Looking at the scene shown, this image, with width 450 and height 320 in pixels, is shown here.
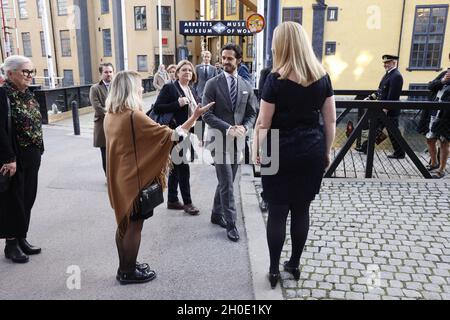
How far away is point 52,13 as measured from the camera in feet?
108

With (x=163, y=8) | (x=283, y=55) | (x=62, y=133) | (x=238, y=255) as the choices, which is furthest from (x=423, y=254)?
(x=163, y=8)

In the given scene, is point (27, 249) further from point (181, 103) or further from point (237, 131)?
point (237, 131)

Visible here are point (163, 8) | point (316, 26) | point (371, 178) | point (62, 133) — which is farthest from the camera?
point (163, 8)

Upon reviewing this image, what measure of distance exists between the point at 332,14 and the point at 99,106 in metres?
20.7

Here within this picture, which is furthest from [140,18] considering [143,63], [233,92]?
[233,92]

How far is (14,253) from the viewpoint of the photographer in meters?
3.55

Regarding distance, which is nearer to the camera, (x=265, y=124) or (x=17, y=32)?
(x=265, y=124)

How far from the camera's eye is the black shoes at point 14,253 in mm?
3520

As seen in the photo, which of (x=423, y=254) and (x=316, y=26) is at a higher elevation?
(x=316, y=26)

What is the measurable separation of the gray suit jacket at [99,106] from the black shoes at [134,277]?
2706 mm

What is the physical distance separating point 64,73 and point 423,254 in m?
35.7

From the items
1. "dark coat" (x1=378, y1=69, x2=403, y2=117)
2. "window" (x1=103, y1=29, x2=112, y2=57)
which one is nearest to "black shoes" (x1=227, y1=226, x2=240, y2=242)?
"dark coat" (x1=378, y1=69, x2=403, y2=117)

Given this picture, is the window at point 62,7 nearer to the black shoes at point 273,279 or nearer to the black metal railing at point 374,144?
the black metal railing at point 374,144
